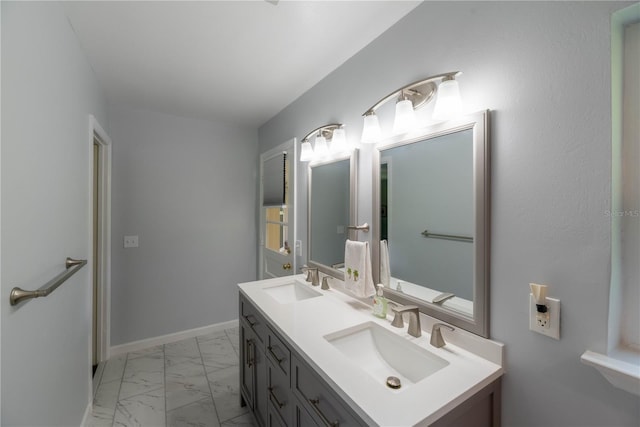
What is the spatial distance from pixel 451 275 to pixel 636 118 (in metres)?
0.73

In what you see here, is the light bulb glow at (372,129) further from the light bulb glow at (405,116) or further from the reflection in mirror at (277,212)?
the reflection in mirror at (277,212)

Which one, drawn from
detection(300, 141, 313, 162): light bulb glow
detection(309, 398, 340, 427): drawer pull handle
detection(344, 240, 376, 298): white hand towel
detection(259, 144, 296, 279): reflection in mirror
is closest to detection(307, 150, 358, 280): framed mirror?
detection(300, 141, 313, 162): light bulb glow

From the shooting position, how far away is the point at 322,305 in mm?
1485

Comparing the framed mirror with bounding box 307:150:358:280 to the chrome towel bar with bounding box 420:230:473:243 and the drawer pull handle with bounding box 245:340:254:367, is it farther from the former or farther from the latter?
the drawer pull handle with bounding box 245:340:254:367

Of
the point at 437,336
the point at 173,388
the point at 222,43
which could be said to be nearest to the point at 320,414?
the point at 437,336

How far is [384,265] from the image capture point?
1.44 metres

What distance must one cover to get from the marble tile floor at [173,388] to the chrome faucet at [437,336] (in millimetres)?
1399

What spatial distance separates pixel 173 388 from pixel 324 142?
7.08ft

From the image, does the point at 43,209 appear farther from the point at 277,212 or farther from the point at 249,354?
the point at 277,212

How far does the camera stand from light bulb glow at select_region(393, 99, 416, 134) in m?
1.19

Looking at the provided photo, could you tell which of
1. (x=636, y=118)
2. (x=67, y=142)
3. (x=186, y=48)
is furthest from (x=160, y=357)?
(x=636, y=118)

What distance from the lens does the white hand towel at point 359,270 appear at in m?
1.44

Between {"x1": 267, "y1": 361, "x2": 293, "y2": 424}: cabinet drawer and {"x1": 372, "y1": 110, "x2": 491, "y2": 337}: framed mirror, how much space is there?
644 mm

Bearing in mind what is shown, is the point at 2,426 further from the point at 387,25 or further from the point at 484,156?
the point at 387,25
